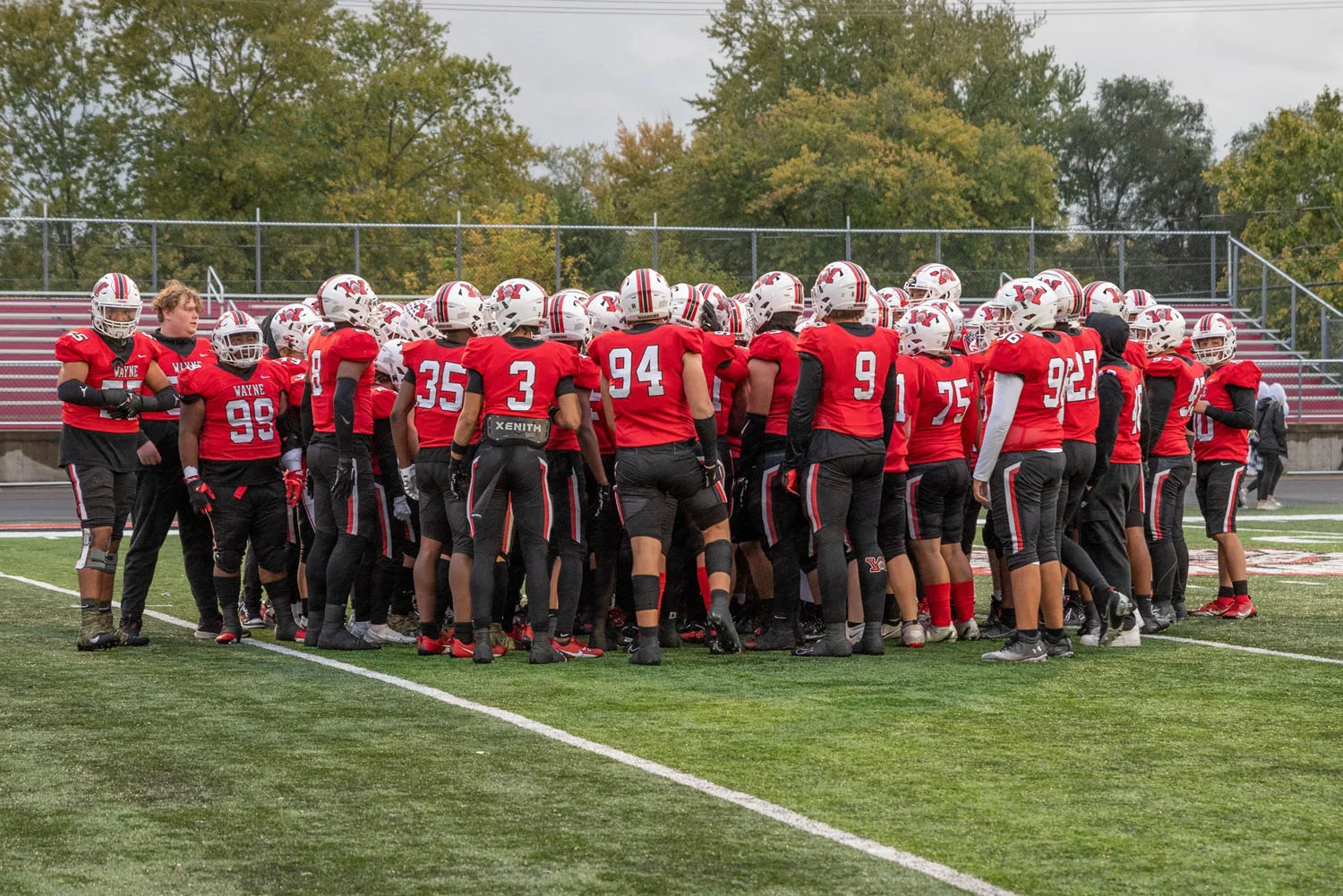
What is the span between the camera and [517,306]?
8.45m

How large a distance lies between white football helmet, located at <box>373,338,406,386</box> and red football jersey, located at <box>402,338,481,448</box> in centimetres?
44

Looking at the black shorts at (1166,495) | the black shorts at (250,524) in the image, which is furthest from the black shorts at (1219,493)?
the black shorts at (250,524)

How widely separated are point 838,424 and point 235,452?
360cm

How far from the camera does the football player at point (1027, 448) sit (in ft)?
27.6

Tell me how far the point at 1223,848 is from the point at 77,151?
43352mm

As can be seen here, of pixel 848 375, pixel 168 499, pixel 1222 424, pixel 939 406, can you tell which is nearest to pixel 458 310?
pixel 848 375

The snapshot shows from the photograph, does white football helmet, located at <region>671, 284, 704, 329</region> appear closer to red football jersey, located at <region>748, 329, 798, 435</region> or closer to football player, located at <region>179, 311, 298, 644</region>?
red football jersey, located at <region>748, 329, 798, 435</region>

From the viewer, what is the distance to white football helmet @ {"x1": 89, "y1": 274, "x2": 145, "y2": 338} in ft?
29.2

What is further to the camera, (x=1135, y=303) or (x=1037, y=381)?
(x=1135, y=303)

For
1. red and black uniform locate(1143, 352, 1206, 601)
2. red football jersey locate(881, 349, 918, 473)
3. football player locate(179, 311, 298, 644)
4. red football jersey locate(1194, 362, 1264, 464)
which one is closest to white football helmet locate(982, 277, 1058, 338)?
red football jersey locate(881, 349, 918, 473)

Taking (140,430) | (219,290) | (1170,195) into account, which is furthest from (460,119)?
(140,430)

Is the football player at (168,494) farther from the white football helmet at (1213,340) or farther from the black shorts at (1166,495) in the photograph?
the white football helmet at (1213,340)

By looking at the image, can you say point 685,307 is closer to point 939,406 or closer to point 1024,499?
point 939,406

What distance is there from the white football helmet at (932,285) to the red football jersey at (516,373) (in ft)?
12.2
